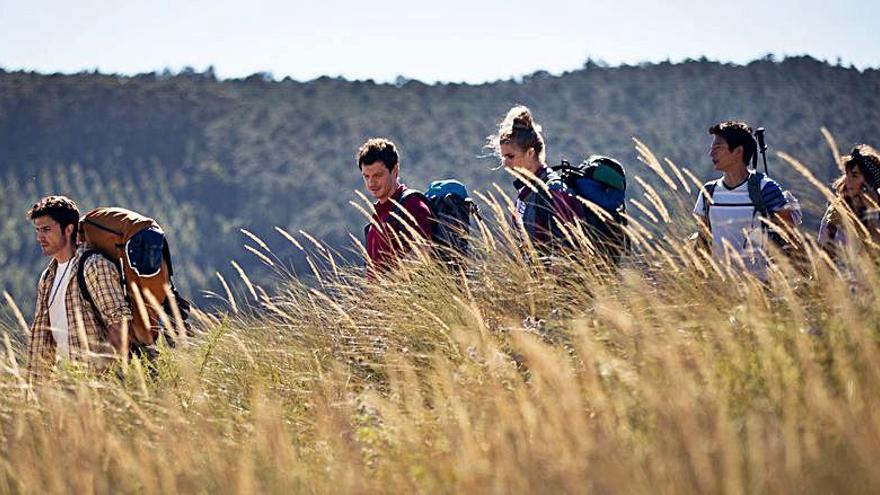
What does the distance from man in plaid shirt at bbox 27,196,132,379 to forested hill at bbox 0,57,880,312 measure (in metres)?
22.6

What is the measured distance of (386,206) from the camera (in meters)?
5.95

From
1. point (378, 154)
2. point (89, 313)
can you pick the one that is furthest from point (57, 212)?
point (378, 154)

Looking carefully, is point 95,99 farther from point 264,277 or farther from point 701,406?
point 701,406

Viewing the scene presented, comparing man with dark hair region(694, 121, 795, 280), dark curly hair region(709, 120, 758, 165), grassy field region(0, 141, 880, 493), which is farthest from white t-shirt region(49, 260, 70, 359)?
dark curly hair region(709, 120, 758, 165)

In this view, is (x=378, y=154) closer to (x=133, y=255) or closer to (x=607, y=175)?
(x=607, y=175)

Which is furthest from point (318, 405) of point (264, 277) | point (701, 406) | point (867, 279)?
point (264, 277)

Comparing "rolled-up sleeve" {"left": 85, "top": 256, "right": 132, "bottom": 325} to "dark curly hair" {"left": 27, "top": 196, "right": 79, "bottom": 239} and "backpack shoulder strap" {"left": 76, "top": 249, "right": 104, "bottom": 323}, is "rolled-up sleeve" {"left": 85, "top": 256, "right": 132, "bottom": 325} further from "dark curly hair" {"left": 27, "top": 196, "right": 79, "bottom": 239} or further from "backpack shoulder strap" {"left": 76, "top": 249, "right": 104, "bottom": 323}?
"dark curly hair" {"left": 27, "top": 196, "right": 79, "bottom": 239}

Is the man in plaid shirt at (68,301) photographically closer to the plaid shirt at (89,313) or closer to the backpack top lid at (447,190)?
the plaid shirt at (89,313)

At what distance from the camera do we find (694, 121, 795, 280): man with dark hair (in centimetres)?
548

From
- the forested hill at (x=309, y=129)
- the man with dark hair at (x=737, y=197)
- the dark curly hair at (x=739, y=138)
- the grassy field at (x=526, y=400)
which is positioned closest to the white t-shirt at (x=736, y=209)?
the man with dark hair at (x=737, y=197)

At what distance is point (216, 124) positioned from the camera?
121 feet

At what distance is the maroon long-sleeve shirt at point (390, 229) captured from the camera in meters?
5.75

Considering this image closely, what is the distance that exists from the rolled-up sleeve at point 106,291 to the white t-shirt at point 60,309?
15 centimetres

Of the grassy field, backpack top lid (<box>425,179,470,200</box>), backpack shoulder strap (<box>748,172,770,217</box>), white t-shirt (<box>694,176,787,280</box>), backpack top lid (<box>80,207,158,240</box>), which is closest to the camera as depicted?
the grassy field
